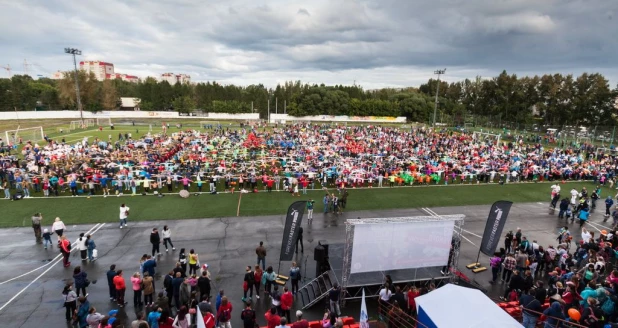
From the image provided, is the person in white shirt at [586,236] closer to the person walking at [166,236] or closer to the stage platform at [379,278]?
the stage platform at [379,278]

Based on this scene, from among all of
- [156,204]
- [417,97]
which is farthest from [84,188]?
[417,97]

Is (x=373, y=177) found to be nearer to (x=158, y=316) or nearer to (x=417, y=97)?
(x=158, y=316)

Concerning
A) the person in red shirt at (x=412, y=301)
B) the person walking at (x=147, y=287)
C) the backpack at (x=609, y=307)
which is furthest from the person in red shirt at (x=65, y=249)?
the backpack at (x=609, y=307)

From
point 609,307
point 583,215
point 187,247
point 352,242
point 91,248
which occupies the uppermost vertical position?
point 352,242

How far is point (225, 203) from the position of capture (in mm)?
22812

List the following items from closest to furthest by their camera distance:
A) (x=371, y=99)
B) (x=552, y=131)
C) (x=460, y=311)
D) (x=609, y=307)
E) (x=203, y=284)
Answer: (x=460, y=311), (x=609, y=307), (x=203, y=284), (x=552, y=131), (x=371, y=99)

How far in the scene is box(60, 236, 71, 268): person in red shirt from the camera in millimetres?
13594

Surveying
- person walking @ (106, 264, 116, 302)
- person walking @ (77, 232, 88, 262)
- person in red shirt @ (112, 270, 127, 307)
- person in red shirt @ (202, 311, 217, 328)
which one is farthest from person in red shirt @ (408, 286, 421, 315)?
person walking @ (77, 232, 88, 262)

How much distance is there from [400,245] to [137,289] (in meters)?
9.07

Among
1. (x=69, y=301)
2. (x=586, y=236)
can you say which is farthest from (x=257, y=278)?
(x=586, y=236)

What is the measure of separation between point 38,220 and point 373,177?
22.2 meters

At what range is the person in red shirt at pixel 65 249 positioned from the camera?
A: 44.6ft

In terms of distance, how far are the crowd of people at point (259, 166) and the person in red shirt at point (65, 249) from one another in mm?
10754

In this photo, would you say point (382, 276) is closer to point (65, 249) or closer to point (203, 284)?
point (203, 284)
